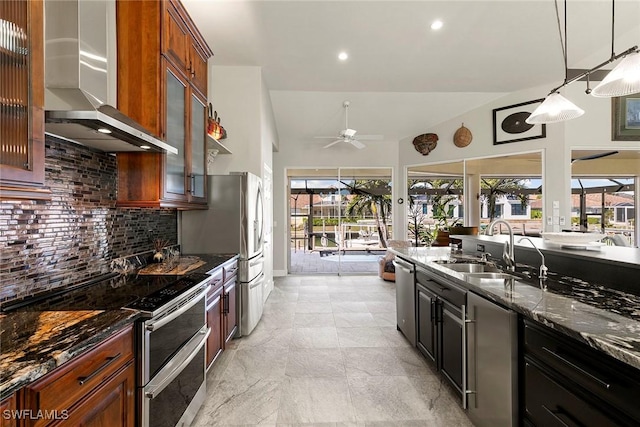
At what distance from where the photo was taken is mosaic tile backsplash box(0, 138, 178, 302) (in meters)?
1.43

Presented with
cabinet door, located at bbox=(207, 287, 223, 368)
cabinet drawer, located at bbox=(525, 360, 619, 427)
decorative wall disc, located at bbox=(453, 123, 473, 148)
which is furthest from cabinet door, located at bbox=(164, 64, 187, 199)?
decorative wall disc, located at bbox=(453, 123, 473, 148)

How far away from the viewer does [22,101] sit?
1060 mm

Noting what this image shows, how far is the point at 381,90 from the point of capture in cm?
488

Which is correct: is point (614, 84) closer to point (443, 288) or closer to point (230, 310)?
point (443, 288)

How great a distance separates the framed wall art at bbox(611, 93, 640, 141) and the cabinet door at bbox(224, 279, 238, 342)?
5902mm

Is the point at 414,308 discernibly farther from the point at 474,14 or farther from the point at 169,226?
the point at 474,14

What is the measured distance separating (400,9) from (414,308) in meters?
3.00

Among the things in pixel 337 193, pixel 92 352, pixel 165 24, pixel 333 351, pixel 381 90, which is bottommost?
pixel 333 351

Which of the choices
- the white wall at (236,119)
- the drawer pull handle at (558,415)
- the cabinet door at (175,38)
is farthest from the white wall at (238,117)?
the drawer pull handle at (558,415)

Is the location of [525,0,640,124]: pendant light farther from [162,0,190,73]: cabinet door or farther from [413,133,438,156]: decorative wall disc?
[413,133,438,156]: decorative wall disc

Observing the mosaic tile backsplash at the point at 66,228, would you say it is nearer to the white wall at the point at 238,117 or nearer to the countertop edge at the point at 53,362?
the countertop edge at the point at 53,362

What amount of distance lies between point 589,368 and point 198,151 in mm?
3020

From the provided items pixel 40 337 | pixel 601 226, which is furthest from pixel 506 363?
pixel 601 226

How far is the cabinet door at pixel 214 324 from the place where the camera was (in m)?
2.31
